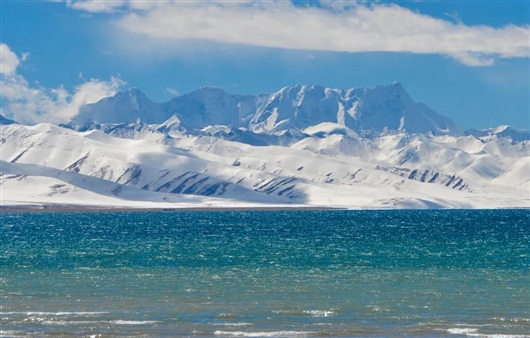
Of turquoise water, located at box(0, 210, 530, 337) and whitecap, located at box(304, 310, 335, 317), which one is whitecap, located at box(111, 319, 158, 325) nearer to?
turquoise water, located at box(0, 210, 530, 337)

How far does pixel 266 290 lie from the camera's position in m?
64.6

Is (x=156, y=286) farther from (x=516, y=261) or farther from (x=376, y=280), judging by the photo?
(x=516, y=261)

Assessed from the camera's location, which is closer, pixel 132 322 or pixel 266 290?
pixel 132 322

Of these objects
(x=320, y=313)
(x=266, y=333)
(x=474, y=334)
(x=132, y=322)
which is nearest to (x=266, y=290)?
(x=320, y=313)

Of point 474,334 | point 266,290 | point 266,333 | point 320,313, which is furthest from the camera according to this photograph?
point 266,290

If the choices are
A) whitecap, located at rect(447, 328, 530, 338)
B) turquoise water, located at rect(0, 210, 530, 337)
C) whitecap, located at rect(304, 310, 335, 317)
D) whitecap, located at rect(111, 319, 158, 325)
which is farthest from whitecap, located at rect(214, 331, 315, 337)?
whitecap, located at rect(447, 328, 530, 338)

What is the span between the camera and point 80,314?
55281 mm

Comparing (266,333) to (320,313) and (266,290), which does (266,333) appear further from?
(266,290)

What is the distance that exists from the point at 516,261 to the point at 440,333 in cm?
3738

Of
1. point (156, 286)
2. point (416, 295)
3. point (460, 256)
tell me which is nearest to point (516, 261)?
point (460, 256)

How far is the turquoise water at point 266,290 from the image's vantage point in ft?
169

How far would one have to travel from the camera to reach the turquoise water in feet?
169

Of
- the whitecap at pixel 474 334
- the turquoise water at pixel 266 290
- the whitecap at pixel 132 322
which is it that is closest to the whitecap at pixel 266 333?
the turquoise water at pixel 266 290

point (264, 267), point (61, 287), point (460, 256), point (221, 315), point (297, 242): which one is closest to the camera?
point (221, 315)
